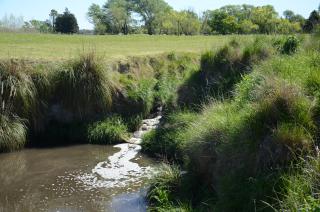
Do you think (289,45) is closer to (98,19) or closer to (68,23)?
(68,23)

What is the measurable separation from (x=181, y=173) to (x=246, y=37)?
6084 millimetres

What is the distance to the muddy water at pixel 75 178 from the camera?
8.52m

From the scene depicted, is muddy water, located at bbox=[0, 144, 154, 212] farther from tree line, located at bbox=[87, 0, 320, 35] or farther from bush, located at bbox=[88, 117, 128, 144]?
tree line, located at bbox=[87, 0, 320, 35]

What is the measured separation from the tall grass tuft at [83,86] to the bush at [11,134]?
1.86 meters

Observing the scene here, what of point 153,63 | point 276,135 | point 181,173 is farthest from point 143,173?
point 153,63

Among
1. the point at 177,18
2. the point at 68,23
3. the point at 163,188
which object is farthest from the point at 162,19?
the point at 163,188

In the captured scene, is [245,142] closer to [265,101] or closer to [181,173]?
[265,101]

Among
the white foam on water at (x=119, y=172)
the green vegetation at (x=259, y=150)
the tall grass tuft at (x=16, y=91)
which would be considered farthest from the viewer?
the tall grass tuft at (x=16, y=91)

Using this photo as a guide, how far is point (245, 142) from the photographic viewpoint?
6.30 metres

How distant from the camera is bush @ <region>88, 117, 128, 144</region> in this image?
512 inches

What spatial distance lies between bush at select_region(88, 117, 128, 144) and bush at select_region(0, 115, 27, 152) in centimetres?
196

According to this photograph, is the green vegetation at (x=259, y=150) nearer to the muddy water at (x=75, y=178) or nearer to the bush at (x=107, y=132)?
the muddy water at (x=75, y=178)

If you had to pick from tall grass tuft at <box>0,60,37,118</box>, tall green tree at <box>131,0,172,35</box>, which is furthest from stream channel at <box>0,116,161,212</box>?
tall green tree at <box>131,0,172,35</box>

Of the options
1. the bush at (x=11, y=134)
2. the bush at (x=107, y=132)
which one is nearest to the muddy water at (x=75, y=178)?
the bush at (x=11, y=134)
